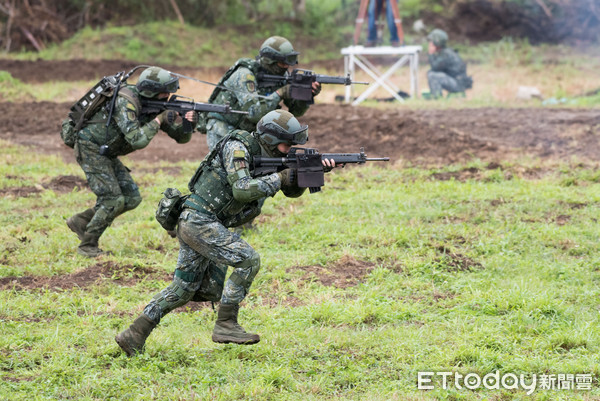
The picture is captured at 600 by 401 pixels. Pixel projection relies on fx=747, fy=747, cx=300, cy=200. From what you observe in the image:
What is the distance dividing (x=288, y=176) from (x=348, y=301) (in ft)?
5.88

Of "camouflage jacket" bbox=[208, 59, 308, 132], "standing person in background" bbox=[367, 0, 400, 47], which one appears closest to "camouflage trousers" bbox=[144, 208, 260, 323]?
"camouflage jacket" bbox=[208, 59, 308, 132]

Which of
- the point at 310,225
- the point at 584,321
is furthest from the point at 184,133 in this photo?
the point at 584,321

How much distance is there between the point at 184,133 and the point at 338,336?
3321 mm

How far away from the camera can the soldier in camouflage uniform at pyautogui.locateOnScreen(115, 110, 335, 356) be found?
224 inches

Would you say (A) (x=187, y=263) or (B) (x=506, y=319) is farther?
(B) (x=506, y=319)

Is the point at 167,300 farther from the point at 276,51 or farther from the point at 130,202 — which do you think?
the point at 276,51

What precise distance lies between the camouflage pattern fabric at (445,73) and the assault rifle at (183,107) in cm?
1025

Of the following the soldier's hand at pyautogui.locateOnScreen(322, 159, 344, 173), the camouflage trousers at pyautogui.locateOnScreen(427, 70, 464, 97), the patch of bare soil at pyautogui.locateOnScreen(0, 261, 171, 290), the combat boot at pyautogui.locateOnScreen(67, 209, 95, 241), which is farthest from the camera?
the camouflage trousers at pyautogui.locateOnScreen(427, 70, 464, 97)

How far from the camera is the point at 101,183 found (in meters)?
8.27

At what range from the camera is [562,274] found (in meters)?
7.69

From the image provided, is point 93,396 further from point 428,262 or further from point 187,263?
point 428,262

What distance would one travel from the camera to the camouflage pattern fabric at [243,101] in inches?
344

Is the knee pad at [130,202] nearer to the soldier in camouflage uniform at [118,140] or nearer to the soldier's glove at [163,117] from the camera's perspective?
the soldier in camouflage uniform at [118,140]

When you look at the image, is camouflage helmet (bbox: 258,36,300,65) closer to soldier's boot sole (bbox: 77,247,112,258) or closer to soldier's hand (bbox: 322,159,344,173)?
soldier's boot sole (bbox: 77,247,112,258)
